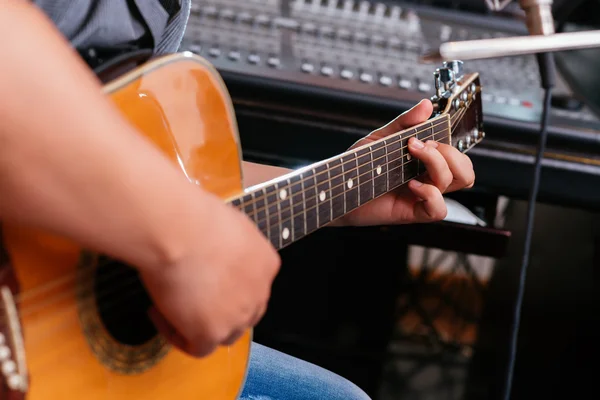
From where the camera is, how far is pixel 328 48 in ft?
3.48

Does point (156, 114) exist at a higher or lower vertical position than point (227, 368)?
higher

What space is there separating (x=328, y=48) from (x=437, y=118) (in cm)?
30

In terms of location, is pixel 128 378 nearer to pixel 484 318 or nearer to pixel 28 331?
pixel 28 331

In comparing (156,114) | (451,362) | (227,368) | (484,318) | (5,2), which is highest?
(5,2)

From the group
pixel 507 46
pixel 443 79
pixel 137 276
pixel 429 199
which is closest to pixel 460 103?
pixel 443 79

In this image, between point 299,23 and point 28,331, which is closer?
point 28,331

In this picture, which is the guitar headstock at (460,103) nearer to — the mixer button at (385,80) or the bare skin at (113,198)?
the mixer button at (385,80)

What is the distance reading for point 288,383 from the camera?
80 cm

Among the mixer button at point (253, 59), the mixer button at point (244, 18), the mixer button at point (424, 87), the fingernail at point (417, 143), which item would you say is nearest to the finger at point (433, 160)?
the fingernail at point (417, 143)

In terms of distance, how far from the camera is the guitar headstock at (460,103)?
0.84 meters

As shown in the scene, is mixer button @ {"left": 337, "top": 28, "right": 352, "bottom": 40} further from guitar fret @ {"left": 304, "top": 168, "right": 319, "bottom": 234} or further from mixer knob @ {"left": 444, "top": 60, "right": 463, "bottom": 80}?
guitar fret @ {"left": 304, "top": 168, "right": 319, "bottom": 234}

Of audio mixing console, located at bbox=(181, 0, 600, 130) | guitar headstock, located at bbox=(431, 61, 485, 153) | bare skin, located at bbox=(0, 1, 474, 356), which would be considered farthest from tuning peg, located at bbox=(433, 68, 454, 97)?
bare skin, located at bbox=(0, 1, 474, 356)

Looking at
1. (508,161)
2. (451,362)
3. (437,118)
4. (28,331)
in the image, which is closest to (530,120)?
(508,161)

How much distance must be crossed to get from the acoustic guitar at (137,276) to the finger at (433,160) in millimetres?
71
